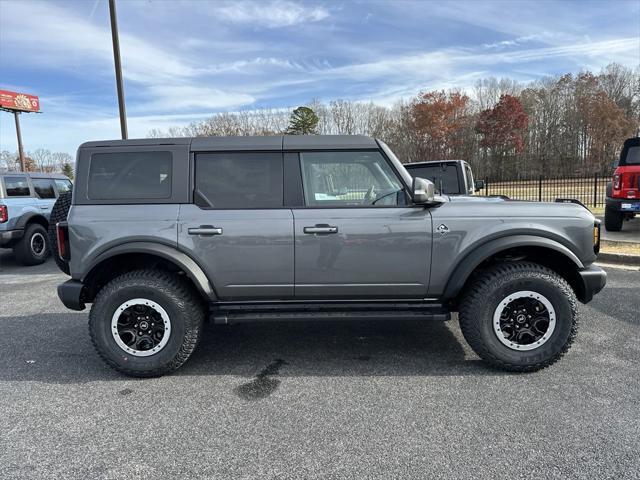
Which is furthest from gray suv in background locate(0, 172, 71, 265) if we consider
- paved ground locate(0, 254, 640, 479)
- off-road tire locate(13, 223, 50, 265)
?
paved ground locate(0, 254, 640, 479)

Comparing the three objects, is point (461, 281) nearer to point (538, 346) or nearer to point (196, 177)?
point (538, 346)

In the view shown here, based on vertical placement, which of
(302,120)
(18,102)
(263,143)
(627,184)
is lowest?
Result: (627,184)

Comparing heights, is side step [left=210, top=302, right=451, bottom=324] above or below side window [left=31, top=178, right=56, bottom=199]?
below

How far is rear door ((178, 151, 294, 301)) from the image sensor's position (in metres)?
3.44

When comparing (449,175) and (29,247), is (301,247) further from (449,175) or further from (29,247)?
(29,247)

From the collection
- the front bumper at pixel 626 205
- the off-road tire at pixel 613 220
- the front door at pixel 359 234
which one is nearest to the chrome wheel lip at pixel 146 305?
the front door at pixel 359 234

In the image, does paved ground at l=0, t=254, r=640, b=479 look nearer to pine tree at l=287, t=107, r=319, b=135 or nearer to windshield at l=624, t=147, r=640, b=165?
windshield at l=624, t=147, r=640, b=165

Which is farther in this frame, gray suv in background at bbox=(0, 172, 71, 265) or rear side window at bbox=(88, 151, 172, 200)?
gray suv in background at bbox=(0, 172, 71, 265)

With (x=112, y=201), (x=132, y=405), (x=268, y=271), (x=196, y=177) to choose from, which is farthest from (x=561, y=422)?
(x=112, y=201)

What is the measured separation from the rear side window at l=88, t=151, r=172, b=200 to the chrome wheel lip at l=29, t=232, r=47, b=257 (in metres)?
6.64

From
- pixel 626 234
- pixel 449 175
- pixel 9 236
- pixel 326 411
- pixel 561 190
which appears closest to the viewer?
pixel 326 411

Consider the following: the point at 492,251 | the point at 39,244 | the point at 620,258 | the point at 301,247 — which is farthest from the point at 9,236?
the point at 620,258

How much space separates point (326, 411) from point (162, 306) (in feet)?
5.12

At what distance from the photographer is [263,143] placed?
3.61 m
